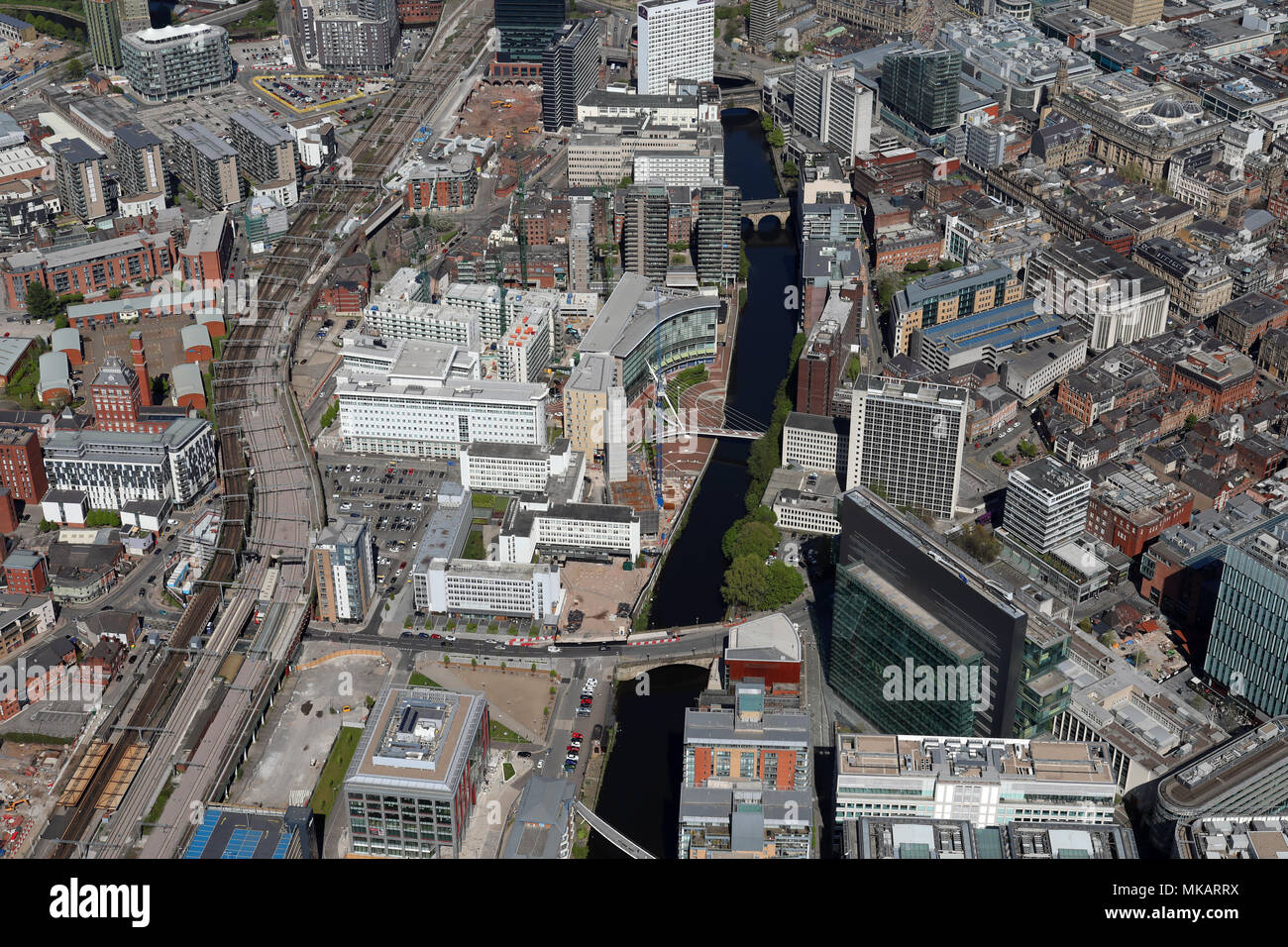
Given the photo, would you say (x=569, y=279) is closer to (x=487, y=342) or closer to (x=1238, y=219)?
(x=487, y=342)

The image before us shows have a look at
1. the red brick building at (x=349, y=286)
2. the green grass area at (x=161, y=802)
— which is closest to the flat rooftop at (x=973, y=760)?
the green grass area at (x=161, y=802)

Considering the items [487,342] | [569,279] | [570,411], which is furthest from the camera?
[569,279]

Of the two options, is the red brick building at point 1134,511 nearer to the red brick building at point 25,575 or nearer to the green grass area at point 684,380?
the green grass area at point 684,380

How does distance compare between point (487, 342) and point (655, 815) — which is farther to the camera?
point (487, 342)

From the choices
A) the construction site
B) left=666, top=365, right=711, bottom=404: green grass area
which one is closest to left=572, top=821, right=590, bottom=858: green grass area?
the construction site

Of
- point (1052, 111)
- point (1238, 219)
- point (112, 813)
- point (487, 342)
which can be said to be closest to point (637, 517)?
point (487, 342)

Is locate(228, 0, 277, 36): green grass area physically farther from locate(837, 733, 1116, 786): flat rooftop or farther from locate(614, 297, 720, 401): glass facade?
locate(837, 733, 1116, 786): flat rooftop
